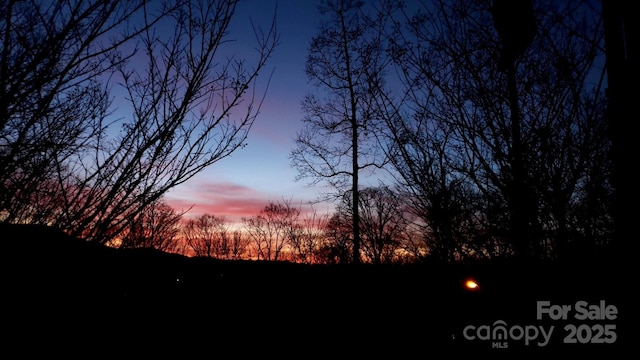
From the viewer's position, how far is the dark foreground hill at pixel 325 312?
9.39 ft

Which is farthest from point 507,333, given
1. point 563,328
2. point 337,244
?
point 337,244

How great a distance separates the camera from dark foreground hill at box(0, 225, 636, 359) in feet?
9.39

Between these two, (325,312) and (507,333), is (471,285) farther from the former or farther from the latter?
(325,312)

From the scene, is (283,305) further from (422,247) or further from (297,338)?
(422,247)

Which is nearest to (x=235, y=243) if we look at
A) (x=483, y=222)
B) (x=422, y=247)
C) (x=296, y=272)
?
(x=296, y=272)

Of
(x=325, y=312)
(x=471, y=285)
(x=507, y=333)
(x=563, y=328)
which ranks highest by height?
(x=471, y=285)

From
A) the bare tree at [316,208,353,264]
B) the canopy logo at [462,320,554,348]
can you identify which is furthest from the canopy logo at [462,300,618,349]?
the bare tree at [316,208,353,264]

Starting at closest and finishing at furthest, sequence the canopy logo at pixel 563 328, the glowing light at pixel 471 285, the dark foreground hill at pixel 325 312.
Result: the dark foreground hill at pixel 325 312 < the canopy logo at pixel 563 328 < the glowing light at pixel 471 285

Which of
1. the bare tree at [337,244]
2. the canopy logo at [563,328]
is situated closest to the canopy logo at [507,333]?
the canopy logo at [563,328]

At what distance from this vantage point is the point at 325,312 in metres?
7.57

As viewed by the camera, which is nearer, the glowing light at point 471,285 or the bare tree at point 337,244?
the glowing light at point 471,285

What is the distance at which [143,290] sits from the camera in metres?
6.62

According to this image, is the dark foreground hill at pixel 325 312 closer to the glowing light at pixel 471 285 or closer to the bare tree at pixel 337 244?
the glowing light at pixel 471 285

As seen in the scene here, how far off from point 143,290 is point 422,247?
722 cm
